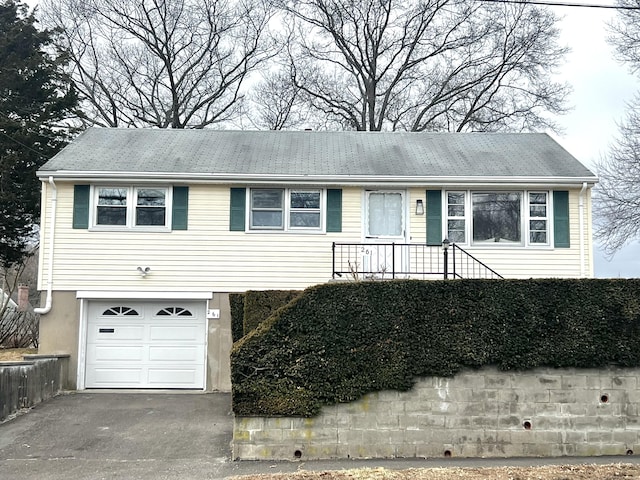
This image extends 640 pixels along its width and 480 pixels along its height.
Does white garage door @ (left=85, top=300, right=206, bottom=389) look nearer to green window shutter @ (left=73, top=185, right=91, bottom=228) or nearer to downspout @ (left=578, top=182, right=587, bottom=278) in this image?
green window shutter @ (left=73, top=185, right=91, bottom=228)

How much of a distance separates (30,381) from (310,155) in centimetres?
762

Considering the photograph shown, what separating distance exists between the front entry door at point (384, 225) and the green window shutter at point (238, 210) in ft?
8.83

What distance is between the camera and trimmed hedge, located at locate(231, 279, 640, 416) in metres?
7.66

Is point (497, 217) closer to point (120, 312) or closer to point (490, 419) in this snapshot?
point (490, 419)

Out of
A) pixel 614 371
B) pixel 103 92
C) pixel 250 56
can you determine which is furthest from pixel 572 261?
pixel 103 92

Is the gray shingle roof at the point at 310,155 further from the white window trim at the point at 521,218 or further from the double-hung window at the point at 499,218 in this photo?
the double-hung window at the point at 499,218

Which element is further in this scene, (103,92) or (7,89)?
(103,92)

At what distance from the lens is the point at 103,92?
2445 centimetres

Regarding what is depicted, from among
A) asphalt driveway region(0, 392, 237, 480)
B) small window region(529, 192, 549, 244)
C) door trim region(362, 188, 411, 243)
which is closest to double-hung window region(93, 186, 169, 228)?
asphalt driveway region(0, 392, 237, 480)

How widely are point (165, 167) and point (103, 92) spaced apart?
1393 cm

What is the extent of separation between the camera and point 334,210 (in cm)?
1253

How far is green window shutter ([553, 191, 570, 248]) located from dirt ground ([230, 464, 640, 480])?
6146mm

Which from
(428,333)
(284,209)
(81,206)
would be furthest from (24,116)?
(428,333)

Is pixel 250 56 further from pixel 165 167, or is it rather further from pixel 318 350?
pixel 318 350
